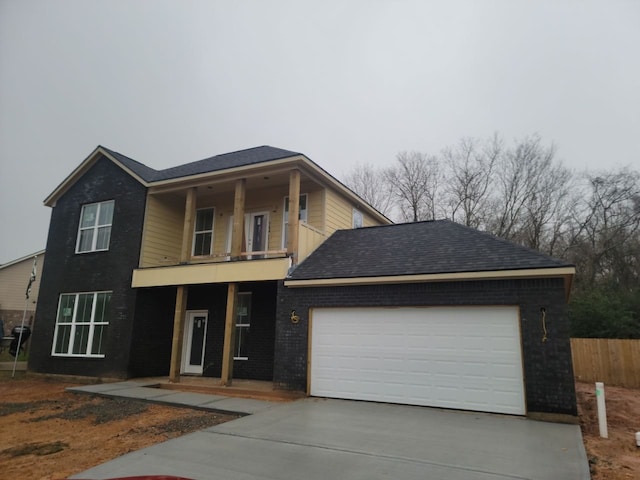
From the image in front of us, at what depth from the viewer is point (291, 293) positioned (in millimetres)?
10461

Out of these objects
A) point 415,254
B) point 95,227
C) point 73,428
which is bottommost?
point 73,428

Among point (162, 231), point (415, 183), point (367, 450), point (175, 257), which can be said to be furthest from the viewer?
point (415, 183)

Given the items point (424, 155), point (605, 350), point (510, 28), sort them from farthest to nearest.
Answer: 1. point (424, 155)
2. point (605, 350)
3. point (510, 28)

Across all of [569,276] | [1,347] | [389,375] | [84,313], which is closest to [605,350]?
[569,276]

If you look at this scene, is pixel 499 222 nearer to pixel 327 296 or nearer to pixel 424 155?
pixel 424 155

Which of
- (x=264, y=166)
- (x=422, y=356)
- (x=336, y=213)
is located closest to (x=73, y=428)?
(x=422, y=356)

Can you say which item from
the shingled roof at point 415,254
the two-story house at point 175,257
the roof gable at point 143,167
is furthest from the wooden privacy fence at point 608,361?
the roof gable at point 143,167

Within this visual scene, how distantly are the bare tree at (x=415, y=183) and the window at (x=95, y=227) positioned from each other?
21524 mm

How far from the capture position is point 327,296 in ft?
32.9

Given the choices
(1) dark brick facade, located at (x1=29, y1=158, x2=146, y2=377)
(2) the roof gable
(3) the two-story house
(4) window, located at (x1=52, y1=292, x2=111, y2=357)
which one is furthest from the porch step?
(2) the roof gable

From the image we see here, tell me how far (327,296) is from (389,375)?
92.5 inches

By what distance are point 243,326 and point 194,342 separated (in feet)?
7.42

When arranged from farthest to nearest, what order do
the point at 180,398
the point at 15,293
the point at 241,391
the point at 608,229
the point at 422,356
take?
the point at 15,293
the point at 608,229
the point at 241,391
the point at 180,398
the point at 422,356

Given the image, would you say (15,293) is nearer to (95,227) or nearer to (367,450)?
(95,227)
